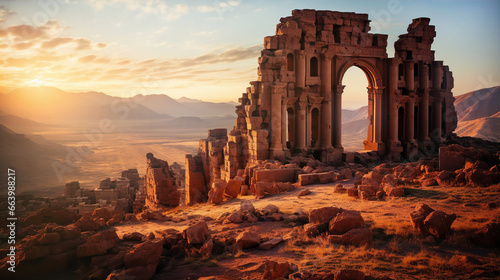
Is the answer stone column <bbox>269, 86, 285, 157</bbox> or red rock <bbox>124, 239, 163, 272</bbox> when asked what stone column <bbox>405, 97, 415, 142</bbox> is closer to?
stone column <bbox>269, 86, 285, 157</bbox>

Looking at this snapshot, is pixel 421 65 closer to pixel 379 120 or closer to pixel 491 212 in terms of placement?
pixel 379 120

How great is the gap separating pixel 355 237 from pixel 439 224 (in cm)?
153

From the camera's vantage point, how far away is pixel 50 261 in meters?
7.18

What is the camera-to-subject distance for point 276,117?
62.5 ft

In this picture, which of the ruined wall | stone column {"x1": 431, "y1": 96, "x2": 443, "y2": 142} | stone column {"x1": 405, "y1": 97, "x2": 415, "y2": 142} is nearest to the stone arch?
stone column {"x1": 405, "y1": 97, "x2": 415, "y2": 142}

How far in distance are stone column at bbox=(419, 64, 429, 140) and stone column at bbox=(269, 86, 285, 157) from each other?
11.2m

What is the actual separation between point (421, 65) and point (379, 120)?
5.01 meters

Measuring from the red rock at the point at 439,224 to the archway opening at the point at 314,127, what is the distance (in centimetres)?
1477

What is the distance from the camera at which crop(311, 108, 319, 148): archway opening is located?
2181cm

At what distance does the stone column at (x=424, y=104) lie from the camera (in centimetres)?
2478

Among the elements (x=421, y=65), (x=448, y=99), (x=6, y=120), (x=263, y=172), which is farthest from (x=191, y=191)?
(x=6, y=120)

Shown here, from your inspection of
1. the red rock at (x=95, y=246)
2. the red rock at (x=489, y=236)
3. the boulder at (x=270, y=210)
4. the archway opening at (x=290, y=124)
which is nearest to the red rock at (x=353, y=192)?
the boulder at (x=270, y=210)

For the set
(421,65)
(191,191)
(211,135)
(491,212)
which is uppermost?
(421,65)

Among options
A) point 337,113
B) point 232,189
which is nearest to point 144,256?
point 232,189
